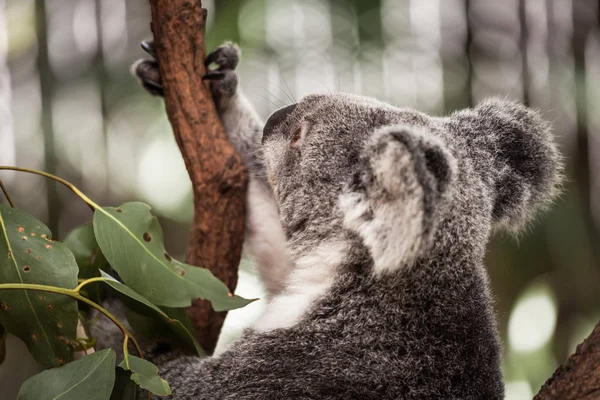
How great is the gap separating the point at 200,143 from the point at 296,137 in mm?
305

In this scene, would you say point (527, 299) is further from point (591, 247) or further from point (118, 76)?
point (118, 76)

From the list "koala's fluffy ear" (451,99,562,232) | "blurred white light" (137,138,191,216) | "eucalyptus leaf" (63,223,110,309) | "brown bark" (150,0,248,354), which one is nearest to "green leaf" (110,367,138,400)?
"eucalyptus leaf" (63,223,110,309)

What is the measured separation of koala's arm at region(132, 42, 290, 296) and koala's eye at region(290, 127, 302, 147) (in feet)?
1.01

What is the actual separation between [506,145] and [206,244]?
3.10 feet

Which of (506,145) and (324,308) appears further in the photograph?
(506,145)

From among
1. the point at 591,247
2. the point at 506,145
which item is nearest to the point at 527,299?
the point at 591,247

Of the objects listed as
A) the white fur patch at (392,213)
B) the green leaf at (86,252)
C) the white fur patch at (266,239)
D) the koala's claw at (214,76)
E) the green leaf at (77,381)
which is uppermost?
the koala's claw at (214,76)

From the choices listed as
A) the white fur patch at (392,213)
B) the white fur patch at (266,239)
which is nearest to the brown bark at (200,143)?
the white fur patch at (266,239)

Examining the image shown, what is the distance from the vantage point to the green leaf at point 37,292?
125 centimetres

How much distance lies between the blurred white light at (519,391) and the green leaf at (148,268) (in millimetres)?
2465

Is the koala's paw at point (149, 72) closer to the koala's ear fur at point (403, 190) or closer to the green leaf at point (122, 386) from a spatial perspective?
the koala's ear fur at point (403, 190)

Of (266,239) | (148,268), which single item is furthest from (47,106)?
(148,268)

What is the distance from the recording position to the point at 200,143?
1795 millimetres

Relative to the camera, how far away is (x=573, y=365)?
3.75ft
